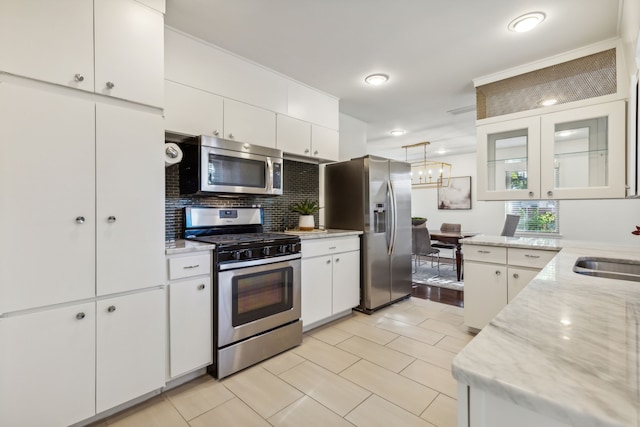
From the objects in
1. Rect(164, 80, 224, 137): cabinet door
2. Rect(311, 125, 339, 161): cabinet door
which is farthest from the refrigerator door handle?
Rect(164, 80, 224, 137): cabinet door

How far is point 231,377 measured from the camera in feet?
6.77

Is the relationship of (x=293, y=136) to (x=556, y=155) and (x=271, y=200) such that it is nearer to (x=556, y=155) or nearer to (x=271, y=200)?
(x=271, y=200)

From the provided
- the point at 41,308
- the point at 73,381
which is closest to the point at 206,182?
the point at 41,308

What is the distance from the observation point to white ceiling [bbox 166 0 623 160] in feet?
6.31

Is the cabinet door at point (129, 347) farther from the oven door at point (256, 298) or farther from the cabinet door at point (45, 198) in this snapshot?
the oven door at point (256, 298)

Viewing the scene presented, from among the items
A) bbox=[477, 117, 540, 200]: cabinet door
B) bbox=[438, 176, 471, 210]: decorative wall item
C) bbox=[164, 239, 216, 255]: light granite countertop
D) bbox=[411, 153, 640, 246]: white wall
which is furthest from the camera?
bbox=[438, 176, 471, 210]: decorative wall item

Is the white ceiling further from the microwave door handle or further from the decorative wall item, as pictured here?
the decorative wall item

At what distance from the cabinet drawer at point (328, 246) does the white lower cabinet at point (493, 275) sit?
1.11 meters

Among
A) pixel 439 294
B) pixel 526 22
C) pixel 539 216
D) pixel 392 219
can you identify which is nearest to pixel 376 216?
pixel 392 219

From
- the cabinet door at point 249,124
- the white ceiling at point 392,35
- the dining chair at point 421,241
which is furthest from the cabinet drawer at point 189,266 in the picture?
the dining chair at point 421,241

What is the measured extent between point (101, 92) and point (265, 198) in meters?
1.65

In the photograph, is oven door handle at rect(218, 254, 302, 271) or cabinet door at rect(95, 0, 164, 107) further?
oven door handle at rect(218, 254, 302, 271)

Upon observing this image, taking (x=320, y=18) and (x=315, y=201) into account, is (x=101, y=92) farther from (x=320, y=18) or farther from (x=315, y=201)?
(x=315, y=201)

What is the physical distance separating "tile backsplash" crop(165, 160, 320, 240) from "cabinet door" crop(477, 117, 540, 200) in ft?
5.98
